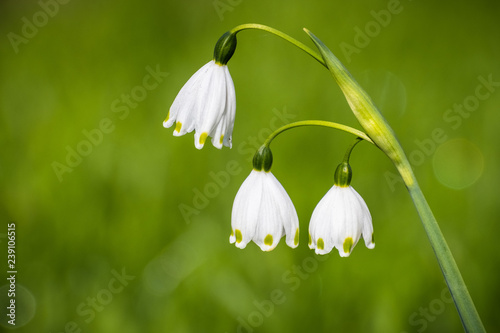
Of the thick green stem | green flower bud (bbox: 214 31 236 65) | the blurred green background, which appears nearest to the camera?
the thick green stem

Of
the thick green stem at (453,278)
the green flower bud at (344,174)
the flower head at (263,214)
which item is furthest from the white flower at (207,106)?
the thick green stem at (453,278)

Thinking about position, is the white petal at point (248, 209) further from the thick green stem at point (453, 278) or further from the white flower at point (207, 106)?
the thick green stem at point (453, 278)

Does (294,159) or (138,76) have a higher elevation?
(138,76)

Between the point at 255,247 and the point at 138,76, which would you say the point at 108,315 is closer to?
the point at 255,247

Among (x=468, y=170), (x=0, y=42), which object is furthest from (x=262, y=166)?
(x=0, y=42)

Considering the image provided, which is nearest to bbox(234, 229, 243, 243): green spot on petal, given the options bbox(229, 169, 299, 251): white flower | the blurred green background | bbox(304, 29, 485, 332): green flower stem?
bbox(229, 169, 299, 251): white flower

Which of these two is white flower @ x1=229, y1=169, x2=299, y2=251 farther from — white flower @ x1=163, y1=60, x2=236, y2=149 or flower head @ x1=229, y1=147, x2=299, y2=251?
white flower @ x1=163, y1=60, x2=236, y2=149
